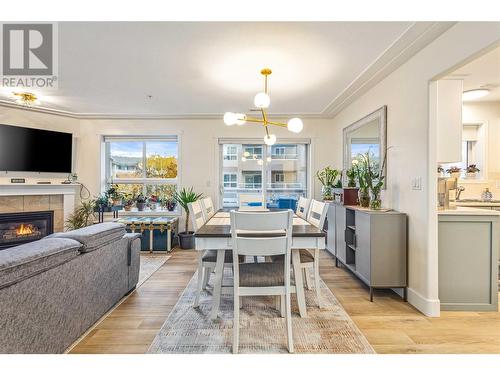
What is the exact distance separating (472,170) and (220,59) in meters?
4.06

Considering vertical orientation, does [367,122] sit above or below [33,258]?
above

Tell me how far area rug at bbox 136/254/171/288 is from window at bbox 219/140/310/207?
1.58 meters

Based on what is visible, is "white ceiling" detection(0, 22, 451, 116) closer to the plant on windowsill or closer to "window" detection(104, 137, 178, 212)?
"window" detection(104, 137, 178, 212)

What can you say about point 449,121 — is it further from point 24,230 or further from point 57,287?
point 24,230

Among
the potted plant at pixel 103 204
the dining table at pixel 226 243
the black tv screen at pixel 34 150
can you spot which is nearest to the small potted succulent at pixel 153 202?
the potted plant at pixel 103 204

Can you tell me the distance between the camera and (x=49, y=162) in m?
4.38

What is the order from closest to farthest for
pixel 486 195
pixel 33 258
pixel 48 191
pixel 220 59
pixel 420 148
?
pixel 33 258, pixel 420 148, pixel 220 59, pixel 486 195, pixel 48 191

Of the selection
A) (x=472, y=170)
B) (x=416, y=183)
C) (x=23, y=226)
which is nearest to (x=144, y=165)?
(x=23, y=226)

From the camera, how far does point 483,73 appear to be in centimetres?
293

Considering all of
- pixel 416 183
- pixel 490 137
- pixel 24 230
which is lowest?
pixel 24 230

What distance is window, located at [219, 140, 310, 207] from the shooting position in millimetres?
5070

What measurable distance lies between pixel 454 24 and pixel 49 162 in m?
5.56

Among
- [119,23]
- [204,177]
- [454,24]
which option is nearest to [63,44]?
[119,23]

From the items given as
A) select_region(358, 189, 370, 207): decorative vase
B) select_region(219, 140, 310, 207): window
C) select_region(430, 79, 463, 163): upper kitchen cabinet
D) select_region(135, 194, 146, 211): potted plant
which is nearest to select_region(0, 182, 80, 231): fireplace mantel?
select_region(135, 194, 146, 211): potted plant
